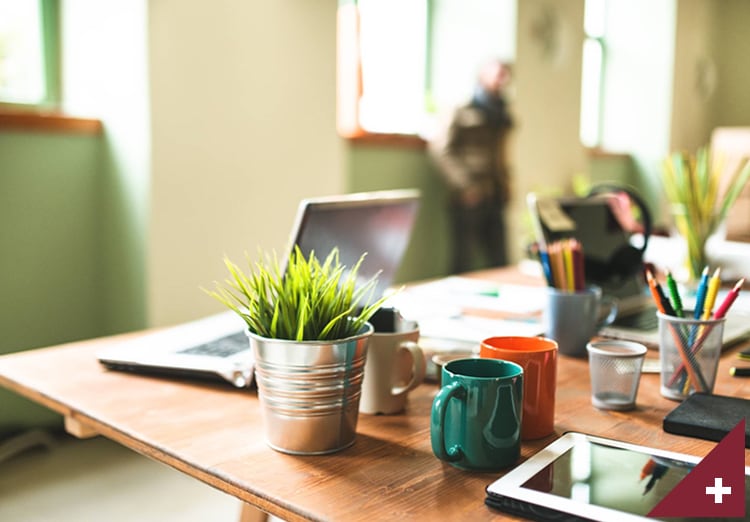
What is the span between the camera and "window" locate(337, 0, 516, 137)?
447 centimetres

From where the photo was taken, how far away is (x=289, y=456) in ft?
2.77

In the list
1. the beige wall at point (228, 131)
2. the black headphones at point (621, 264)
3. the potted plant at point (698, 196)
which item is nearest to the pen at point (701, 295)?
the black headphones at point (621, 264)

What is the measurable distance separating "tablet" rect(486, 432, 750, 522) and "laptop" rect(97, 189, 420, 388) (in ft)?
1.19

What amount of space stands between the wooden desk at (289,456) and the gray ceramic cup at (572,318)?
27mm

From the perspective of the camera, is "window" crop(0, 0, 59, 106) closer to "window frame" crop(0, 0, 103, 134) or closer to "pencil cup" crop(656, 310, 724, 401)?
"window frame" crop(0, 0, 103, 134)

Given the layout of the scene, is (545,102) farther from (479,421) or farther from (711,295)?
(479,421)

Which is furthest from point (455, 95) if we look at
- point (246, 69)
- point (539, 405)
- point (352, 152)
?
point (539, 405)

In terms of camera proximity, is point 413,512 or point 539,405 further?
point 539,405

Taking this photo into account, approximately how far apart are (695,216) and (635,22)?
5684 millimetres

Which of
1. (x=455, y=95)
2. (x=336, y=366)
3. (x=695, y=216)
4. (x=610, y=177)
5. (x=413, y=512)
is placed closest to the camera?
(x=413, y=512)

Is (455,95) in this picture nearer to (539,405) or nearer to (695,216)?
(695,216)

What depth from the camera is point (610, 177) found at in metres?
6.82

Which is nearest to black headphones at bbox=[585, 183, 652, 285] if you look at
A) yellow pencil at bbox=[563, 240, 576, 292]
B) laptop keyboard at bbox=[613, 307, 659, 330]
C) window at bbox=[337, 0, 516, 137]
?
laptop keyboard at bbox=[613, 307, 659, 330]

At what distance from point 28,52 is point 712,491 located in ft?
9.22
